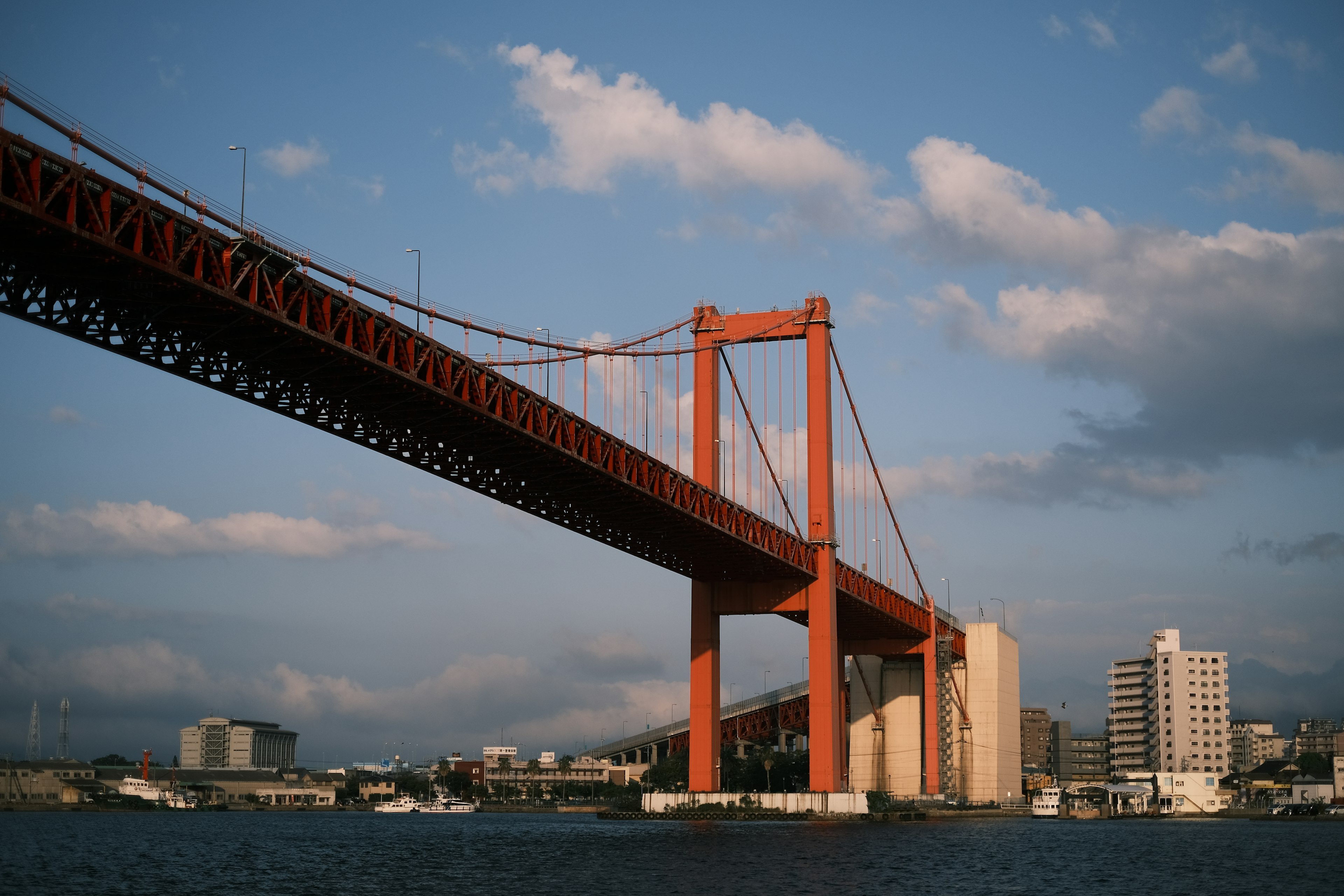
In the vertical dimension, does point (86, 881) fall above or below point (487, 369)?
below

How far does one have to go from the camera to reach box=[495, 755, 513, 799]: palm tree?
169 metres

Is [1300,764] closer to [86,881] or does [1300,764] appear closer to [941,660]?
[941,660]

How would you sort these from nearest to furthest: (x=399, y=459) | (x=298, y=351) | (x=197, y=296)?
(x=197, y=296), (x=298, y=351), (x=399, y=459)

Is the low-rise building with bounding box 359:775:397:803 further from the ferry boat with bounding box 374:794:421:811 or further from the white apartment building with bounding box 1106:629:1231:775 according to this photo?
the white apartment building with bounding box 1106:629:1231:775

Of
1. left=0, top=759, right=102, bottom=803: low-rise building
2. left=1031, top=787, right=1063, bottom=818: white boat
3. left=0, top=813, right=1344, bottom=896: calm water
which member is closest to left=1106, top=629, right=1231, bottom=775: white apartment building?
left=1031, top=787, right=1063, bottom=818: white boat

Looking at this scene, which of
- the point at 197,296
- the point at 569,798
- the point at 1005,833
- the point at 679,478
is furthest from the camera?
the point at 569,798

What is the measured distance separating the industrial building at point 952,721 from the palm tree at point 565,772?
6582cm

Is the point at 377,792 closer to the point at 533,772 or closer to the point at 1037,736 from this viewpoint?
the point at 533,772

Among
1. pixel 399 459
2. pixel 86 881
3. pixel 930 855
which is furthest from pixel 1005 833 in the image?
pixel 86 881

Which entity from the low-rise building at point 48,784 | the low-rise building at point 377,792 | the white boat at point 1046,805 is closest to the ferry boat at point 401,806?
the low-rise building at point 377,792

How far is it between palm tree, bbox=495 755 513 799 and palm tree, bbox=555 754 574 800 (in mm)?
6848

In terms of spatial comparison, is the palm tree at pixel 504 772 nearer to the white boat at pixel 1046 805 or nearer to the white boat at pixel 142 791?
the white boat at pixel 142 791

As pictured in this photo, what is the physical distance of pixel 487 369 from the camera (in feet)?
142

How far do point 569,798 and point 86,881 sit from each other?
388 feet
